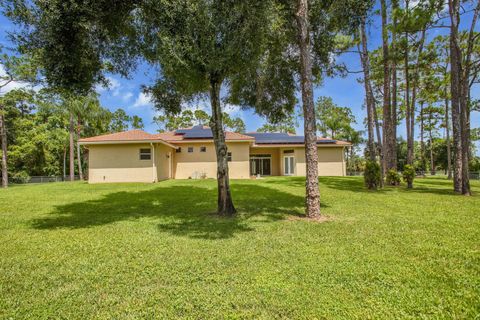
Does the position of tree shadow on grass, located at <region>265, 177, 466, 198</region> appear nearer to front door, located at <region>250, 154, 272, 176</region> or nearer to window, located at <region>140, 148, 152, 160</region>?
front door, located at <region>250, 154, 272, 176</region>

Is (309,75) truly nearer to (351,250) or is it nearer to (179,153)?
(351,250)

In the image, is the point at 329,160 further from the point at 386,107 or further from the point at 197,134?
the point at 197,134

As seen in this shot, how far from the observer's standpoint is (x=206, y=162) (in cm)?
2091

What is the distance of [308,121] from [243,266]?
4695 mm

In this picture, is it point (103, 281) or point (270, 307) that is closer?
point (270, 307)

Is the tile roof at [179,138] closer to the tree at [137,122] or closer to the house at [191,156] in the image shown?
the house at [191,156]

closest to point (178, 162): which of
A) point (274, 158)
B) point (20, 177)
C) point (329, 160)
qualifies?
point (274, 158)

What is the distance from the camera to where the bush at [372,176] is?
13.1 metres

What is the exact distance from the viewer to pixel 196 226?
647 cm

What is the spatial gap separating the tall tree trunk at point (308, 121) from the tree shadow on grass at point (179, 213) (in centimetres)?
95

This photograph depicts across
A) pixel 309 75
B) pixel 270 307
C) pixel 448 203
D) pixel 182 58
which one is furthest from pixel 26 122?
pixel 448 203

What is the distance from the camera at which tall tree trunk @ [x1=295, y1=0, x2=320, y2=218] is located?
23.0 feet

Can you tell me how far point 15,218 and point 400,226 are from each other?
10822mm

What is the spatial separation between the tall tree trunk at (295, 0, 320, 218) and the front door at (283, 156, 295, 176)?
16.7 metres
